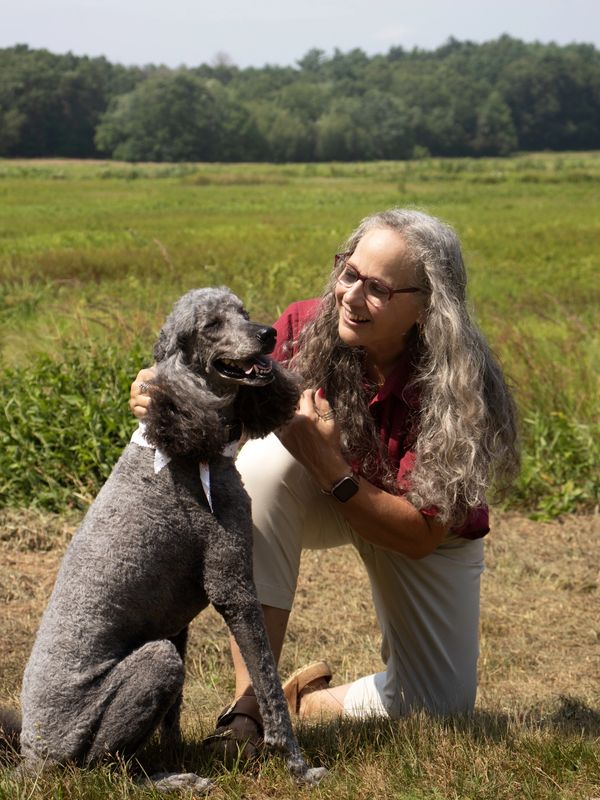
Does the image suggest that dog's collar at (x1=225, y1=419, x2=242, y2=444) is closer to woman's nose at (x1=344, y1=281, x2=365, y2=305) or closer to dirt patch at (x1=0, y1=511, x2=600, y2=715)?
woman's nose at (x1=344, y1=281, x2=365, y2=305)

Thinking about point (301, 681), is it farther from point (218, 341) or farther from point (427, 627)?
point (218, 341)

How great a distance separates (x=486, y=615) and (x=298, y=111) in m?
102

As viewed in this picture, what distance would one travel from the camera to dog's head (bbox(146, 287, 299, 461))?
2715mm

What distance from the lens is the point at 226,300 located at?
2.83 metres

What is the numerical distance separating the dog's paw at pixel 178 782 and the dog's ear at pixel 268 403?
0.98 meters

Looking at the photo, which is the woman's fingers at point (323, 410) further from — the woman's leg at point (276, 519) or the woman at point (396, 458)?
the woman's leg at point (276, 519)

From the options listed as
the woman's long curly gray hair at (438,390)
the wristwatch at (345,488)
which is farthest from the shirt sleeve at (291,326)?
the wristwatch at (345,488)

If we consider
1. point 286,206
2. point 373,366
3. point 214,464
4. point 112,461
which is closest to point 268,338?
point 214,464

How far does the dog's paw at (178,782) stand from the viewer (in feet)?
9.23

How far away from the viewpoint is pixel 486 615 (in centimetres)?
512

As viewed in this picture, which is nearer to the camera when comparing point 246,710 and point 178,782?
point 178,782

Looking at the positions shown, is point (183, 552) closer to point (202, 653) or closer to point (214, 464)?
point (214, 464)

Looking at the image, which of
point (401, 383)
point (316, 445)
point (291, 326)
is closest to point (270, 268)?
point (291, 326)

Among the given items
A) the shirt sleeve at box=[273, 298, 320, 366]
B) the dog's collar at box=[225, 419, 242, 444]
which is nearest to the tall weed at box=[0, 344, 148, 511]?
the shirt sleeve at box=[273, 298, 320, 366]
